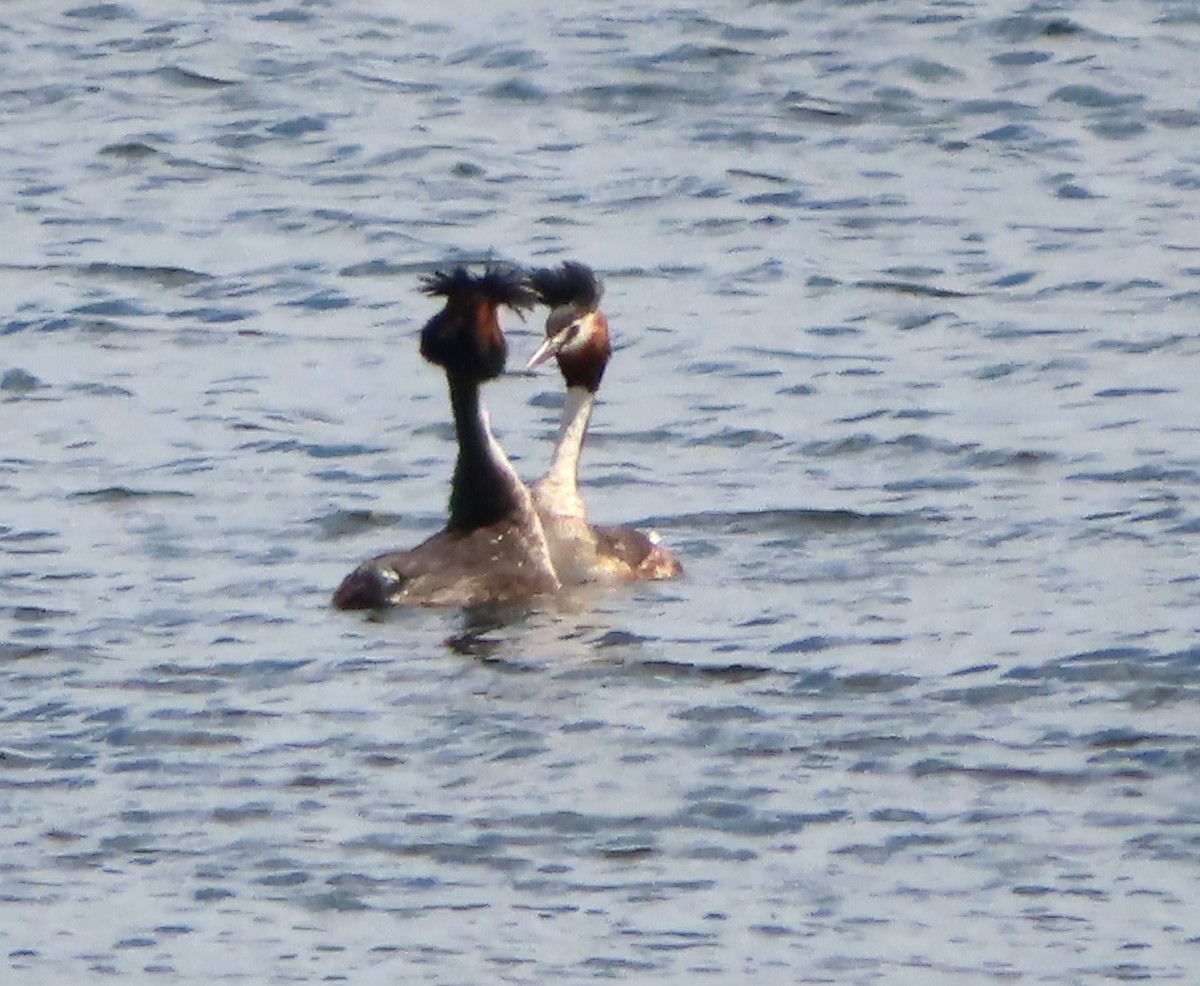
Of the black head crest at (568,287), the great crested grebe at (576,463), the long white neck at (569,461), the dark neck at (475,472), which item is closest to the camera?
the great crested grebe at (576,463)

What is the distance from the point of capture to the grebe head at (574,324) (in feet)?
50.4

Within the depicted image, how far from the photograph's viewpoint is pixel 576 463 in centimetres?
1533

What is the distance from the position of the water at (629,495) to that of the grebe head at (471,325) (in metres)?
0.95

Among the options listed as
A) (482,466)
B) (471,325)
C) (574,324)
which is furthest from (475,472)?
(574,324)

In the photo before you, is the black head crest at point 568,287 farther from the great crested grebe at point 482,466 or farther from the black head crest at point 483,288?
the black head crest at point 483,288

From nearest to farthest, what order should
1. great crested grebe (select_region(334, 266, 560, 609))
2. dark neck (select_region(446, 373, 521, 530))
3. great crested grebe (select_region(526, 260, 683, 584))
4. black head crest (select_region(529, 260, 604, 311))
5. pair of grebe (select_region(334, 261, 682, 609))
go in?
pair of grebe (select_region(334, 261, 682, 609)) < great crested grebe (select_region(334, 266, 560, 609)) < great crested grebe (select_region(526, 260, 683, 584)) < dark neck (select_region(446, 373, 521, 530)) < black head crest (select_region(529, 260, 604, 311))

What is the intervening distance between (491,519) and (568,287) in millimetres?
1315

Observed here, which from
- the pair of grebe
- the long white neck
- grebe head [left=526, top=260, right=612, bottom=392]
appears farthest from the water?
grebe head [left=526, top=260, right=612, bottom=392]

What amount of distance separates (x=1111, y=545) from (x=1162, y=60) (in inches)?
390

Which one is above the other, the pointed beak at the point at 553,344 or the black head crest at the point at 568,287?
the black head crest at the point at 568,287

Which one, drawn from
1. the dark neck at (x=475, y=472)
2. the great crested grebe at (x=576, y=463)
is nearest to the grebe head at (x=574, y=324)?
the great crested grebe at (x=576, y=463)

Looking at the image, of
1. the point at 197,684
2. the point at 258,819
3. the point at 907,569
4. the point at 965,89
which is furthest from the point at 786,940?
the point at 965,89

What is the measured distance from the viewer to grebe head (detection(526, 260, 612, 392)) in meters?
15.4

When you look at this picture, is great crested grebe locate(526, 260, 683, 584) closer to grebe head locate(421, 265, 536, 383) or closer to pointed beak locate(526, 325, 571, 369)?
pointed beak locate(526, 325, 571, 369)
